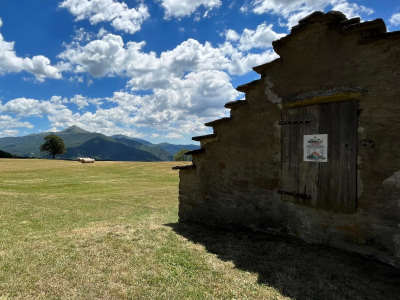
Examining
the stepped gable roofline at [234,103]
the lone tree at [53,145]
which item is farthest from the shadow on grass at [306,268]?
the lone tree at [53,145]

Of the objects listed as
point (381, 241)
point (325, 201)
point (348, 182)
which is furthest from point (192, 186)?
point (381, 241)

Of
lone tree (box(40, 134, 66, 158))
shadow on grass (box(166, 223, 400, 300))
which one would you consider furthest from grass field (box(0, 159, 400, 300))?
lone tree (box(40, 134, 66, 158))

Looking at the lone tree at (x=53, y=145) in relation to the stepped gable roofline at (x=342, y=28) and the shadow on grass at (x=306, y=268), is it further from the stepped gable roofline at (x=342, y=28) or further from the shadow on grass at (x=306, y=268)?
the stepped gable roofline at (x=342, y=28)

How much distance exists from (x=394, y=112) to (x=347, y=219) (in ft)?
8.33

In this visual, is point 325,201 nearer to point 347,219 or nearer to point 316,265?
point 347,219

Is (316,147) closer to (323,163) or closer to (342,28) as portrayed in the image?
(323,163)

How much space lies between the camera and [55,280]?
466 centimetres

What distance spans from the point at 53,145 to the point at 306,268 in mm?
96240

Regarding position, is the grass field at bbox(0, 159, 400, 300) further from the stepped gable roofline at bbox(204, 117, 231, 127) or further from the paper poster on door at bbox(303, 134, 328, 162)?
the stepped gable roofline at bbox(204, 117, 231, 127)

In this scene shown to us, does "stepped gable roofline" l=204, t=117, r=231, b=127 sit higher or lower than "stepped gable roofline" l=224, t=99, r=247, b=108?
lower

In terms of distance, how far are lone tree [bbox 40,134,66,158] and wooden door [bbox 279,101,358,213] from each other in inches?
3723

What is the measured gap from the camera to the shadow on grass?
424 cm

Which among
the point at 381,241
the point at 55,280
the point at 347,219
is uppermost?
the point at 347,219

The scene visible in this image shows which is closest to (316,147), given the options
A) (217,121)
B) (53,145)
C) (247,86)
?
(247,86)
